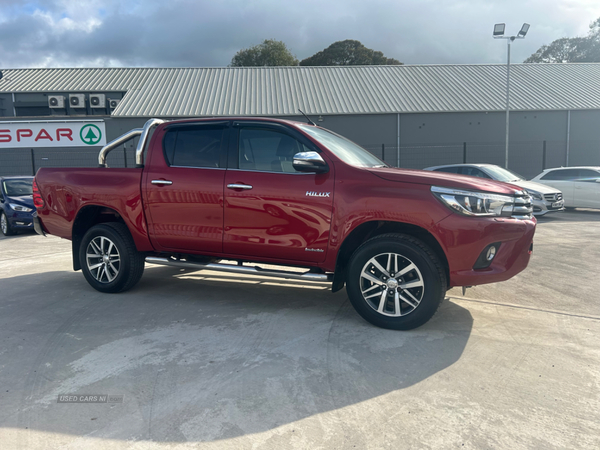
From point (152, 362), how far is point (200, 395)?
0.70m

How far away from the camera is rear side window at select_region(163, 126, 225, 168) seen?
5.06 metres

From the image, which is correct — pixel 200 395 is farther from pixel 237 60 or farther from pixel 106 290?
pixel 237 60

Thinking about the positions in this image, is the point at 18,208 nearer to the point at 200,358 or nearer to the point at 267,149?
the point at 267,149

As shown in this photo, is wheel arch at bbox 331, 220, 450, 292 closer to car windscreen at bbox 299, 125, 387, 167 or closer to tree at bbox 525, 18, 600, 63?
car windscreen at bbox 299, 125, 387, 167

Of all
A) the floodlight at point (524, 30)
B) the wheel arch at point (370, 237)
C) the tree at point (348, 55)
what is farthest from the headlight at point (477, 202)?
the tree at point (348, 55)

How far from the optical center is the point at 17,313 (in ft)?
16.1

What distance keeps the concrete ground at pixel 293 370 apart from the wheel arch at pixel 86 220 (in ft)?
1.80

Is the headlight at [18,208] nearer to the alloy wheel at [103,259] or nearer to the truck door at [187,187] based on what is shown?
the alloy wheel at [103,259]

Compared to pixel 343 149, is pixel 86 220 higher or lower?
lower

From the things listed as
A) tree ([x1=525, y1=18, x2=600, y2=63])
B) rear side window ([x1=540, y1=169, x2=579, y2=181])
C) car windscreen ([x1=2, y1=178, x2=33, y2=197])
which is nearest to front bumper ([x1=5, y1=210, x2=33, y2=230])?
car windscreen ([x1=2, y1=178, x2=33, y2=197])

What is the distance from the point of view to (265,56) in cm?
5694

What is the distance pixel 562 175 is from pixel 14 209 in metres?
15.4

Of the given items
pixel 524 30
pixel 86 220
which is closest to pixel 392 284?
pixel 86 220

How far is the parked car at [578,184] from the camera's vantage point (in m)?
14.0
